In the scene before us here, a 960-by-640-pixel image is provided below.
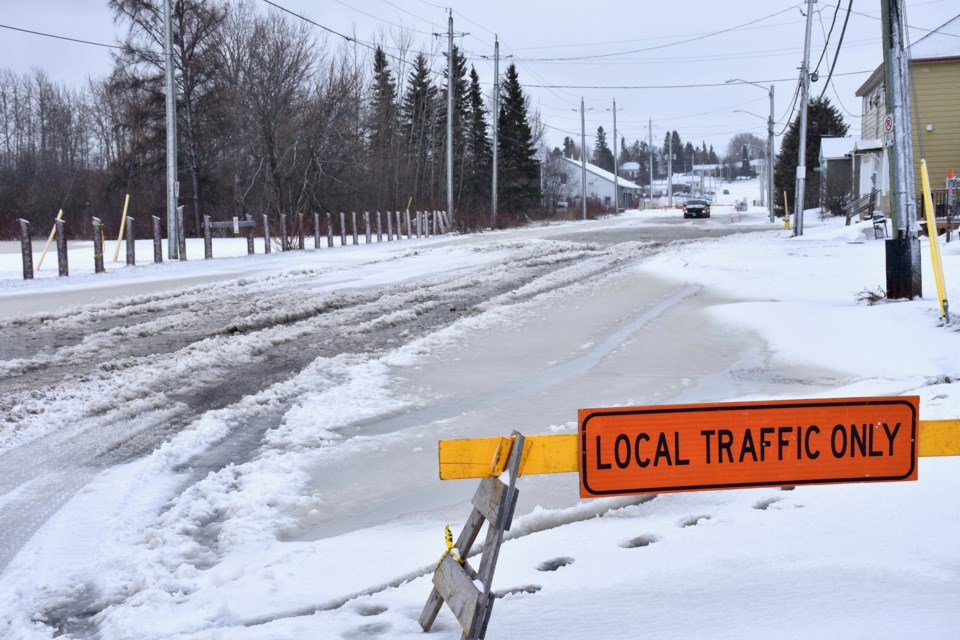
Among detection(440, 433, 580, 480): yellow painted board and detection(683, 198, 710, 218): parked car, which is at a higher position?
detection(683, 198, 710, 218): parked car

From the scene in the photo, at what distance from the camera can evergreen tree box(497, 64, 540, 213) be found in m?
68.1

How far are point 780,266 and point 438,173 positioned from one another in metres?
47.7

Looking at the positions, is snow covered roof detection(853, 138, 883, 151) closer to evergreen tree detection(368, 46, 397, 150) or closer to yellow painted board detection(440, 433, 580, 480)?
evergreen tree detection(368, 46, 397, 150)

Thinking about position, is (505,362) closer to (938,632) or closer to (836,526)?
(836,526)

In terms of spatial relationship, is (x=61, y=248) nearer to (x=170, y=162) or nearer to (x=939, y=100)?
(x=170, y=162)

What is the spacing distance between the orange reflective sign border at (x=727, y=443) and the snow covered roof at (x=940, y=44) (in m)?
34.9

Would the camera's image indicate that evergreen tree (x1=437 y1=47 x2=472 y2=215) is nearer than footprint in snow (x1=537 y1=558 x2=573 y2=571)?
No

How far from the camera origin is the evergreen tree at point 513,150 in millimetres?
68125

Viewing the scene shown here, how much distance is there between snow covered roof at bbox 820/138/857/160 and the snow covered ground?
45.6 meters

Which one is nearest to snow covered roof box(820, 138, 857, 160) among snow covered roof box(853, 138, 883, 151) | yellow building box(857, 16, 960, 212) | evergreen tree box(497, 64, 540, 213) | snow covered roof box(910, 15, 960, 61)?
snow covered roof box(853, 138, 883, 151)

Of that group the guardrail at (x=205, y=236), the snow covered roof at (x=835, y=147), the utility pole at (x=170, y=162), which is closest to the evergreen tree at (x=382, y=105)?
the guardrail at (x=205, y=236)

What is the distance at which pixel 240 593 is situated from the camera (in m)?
3.76

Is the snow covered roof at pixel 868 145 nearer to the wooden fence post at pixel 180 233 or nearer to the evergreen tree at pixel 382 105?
the evergreen tree at pixel 382 105

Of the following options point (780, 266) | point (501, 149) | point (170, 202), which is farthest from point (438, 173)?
point (780, 266)
